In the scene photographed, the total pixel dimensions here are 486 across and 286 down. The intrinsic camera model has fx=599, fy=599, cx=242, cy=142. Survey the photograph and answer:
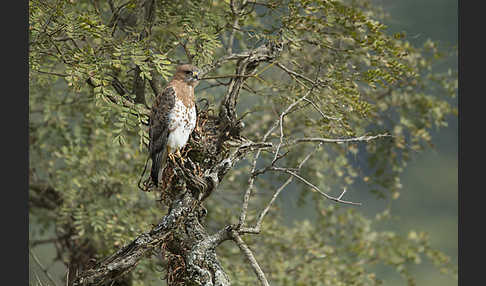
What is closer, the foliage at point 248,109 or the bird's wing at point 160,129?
the bird's wing at point 160,129

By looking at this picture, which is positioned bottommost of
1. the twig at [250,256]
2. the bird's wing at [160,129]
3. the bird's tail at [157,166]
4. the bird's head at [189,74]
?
the twig at [250,256]

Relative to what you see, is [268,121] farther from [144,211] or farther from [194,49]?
[194,49]

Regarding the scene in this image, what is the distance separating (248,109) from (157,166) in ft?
8.33

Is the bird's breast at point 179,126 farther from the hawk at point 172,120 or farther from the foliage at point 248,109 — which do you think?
the foliage at point 248,109

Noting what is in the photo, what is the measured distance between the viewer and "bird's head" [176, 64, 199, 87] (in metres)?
3.30

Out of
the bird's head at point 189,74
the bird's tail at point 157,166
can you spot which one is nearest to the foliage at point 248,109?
the bird's head at point 189,74

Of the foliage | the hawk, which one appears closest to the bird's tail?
the hawk

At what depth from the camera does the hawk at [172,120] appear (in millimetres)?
3227

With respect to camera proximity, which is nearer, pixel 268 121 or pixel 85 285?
pixel 85 285

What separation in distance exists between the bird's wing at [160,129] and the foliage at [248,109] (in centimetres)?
8

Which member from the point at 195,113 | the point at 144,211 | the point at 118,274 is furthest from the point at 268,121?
the point at 118,274

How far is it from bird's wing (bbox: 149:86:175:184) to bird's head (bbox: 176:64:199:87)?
103 millimetres

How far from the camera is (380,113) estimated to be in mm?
5398

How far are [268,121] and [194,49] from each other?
2.42m
